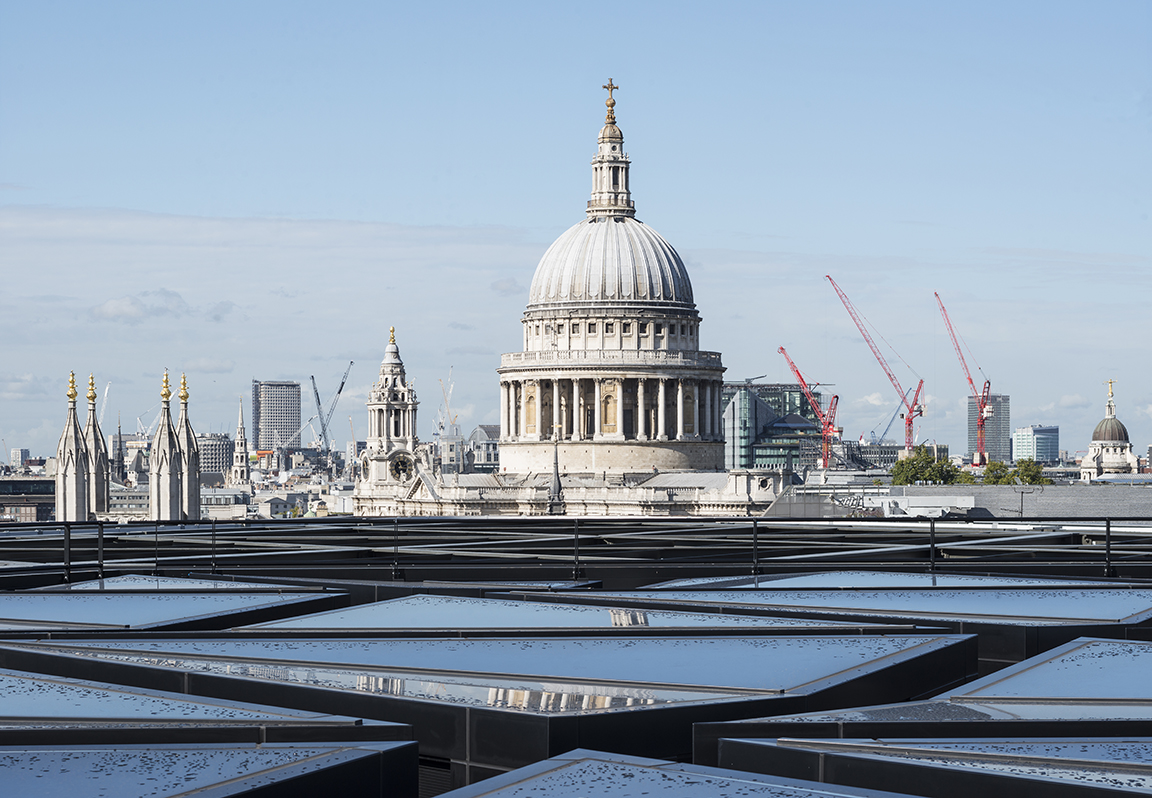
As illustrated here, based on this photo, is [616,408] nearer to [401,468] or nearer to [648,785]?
[401,468]

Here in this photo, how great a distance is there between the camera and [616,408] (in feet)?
458

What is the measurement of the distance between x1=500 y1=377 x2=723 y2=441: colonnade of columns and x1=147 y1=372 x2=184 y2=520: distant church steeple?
4812 centimetres

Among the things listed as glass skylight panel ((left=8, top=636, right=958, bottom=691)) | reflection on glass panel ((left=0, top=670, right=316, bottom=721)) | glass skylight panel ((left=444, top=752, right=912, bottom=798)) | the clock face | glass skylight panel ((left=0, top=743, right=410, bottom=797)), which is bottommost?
glass skylight panel ((left=444, top=752, right=912, bottom=798))

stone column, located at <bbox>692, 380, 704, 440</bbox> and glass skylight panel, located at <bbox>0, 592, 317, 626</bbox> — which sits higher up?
stone column, located at <bbox>692, 380, 704, 440</bbox>

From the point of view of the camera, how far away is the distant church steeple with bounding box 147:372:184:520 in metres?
94.8

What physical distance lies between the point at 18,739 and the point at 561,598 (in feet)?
30.3

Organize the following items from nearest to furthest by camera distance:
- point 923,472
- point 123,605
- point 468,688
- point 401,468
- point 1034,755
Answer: point 1034,755, point 468,688, point 123,605, point 401,468, point 923,472

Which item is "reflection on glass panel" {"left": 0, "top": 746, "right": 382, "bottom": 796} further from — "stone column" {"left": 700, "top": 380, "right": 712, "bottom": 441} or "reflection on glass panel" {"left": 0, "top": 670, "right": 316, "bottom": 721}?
"stone column" {"left": 700, "top": 380, "right": 712, "bottom": 441}

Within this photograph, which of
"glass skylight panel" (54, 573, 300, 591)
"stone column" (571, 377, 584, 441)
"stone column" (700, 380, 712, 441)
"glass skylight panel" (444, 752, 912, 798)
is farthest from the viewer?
"stone column" (700, 380, 712, 441)

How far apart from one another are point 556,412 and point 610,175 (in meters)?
22.0

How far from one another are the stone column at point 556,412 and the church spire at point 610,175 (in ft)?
53.6

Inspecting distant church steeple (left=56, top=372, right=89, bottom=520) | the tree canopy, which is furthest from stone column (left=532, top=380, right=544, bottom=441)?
distant church steeple (left=56, top=372, right=89, bottom=520)

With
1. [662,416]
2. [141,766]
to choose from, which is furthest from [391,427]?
[141,766]

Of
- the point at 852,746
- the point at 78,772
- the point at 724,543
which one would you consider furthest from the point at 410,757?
the point at 724,543
